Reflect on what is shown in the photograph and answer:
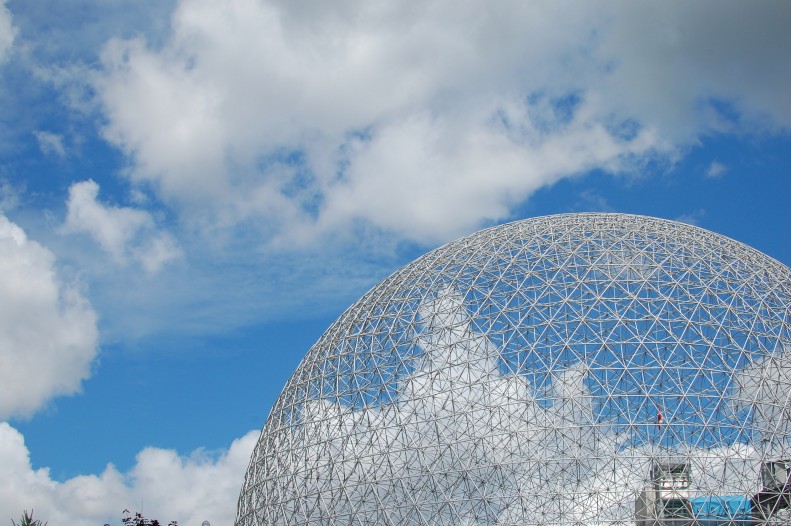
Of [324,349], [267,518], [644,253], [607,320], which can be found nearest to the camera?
[607,320]

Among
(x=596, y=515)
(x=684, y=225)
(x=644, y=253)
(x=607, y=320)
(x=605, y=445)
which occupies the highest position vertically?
(x=684, y=225)

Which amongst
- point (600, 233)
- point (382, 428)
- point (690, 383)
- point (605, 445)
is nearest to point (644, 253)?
point (600, 233)

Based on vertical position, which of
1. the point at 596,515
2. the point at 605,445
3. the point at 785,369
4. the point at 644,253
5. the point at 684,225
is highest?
the point at 684,225

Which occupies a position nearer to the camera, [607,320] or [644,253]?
[607,320]

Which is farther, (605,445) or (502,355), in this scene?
(502,355)

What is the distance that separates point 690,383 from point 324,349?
17.8 meters

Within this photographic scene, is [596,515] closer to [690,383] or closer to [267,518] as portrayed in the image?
[690,383]

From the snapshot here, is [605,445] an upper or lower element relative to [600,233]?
Result: lower

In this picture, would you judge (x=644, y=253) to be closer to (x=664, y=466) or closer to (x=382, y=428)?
(x=664, y=466)

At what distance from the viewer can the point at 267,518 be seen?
42.1 meters

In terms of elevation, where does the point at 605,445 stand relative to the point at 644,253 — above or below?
below

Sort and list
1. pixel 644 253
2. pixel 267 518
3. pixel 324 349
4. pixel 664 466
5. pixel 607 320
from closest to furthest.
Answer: pixel 664 466
pixel 607 320
pixel 644 253
pixel 267 518
pixel 324 349

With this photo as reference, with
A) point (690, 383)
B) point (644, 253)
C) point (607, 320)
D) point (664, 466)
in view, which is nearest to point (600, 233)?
point (644, 253)

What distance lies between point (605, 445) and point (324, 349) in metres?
15.8
